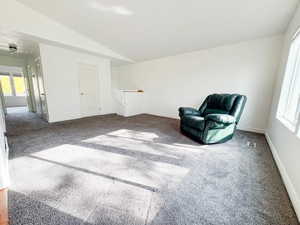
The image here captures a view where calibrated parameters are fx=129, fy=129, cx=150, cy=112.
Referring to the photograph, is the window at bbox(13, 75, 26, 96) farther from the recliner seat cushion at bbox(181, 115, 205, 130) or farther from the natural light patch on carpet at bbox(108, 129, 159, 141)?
the recliner seat cushion at bbox(181, 115, 205, 130)

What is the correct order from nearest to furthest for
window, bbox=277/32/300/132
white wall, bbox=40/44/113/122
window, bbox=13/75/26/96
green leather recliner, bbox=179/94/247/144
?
window, bbox=277/32/300/132, green leather recliner, bbox=179/94/247/144, white wall, bbox=40/44/113/122, window, bbox=13/75/26/96

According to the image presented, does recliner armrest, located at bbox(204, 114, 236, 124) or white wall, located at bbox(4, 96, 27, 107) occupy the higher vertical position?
recliner armrest, located at bbox(204, 114, 236, 124)

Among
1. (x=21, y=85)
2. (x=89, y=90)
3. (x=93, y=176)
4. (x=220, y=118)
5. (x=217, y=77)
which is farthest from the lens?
(x=21, y=85)

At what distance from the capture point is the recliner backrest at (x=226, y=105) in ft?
8.57

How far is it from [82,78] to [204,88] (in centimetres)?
408

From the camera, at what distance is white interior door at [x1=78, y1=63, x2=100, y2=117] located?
4.54 m

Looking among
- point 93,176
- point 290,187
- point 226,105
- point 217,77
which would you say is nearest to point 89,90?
point 93,176

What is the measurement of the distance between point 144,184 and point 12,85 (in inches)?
399

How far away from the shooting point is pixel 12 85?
743 cm

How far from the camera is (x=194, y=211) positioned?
3.67 feet

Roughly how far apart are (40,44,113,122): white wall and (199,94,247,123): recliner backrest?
4.03 meters

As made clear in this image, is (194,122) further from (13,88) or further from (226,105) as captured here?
(13,88)

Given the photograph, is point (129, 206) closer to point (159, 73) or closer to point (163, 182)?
point (163, 182)

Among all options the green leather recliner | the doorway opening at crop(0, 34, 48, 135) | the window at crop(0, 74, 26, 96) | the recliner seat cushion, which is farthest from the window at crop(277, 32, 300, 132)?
the window at crop(0, 74, 26, 96)
